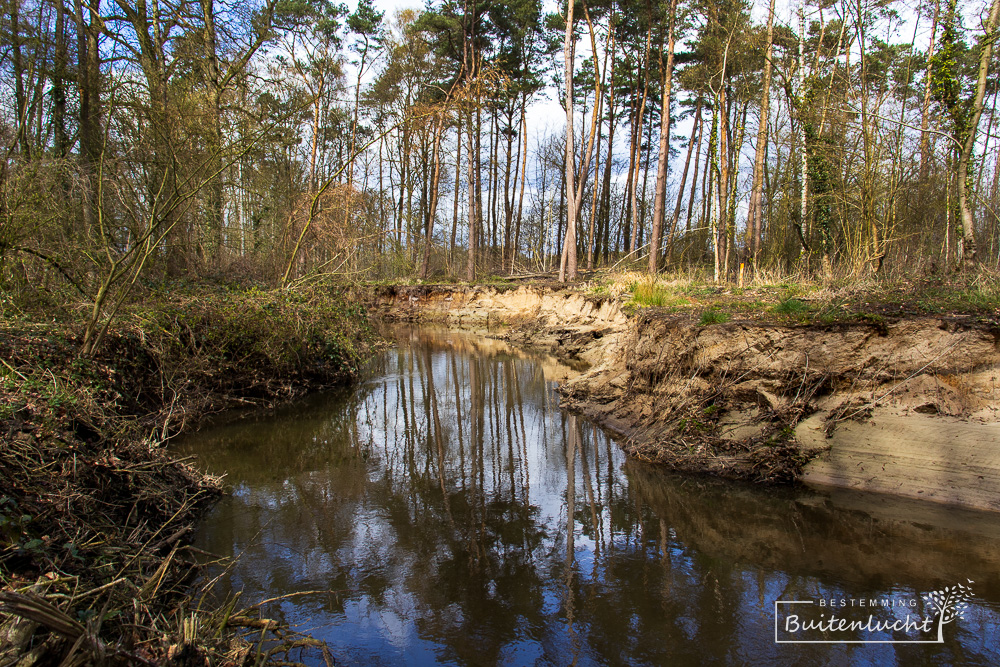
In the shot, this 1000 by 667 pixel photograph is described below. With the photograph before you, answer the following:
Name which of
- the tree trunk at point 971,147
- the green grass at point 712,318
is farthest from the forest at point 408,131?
the green grass at point 712,318

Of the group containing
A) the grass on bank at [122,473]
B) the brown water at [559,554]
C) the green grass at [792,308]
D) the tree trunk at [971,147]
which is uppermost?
the tree trunk at [971,147]

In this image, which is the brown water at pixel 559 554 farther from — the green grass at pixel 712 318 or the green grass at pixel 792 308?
the green grass at pixel 792 308

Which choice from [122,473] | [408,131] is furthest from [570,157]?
[122,473]

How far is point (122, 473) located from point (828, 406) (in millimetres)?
7157

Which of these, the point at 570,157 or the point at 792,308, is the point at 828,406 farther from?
the point at 570,157

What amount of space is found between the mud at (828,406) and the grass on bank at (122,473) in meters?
5.21

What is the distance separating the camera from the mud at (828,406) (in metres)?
5.43

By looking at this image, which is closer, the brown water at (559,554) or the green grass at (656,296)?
the brown water at (559,554)

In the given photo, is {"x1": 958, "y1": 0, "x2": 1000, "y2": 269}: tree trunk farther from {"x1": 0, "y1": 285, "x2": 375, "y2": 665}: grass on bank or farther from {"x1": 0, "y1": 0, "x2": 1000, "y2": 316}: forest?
{"x1": 0, "y1": 285, "x2": 375, "y2": 665}: grass on bank

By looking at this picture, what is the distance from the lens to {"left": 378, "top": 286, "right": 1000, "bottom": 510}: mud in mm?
5434

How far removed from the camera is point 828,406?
6.15 meters

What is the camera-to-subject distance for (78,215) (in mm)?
7004

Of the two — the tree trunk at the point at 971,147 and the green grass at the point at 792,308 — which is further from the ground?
the tree trunk at the point at 971,147

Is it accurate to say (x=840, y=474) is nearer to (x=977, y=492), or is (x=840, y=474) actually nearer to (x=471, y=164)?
(x=977, y=492)
